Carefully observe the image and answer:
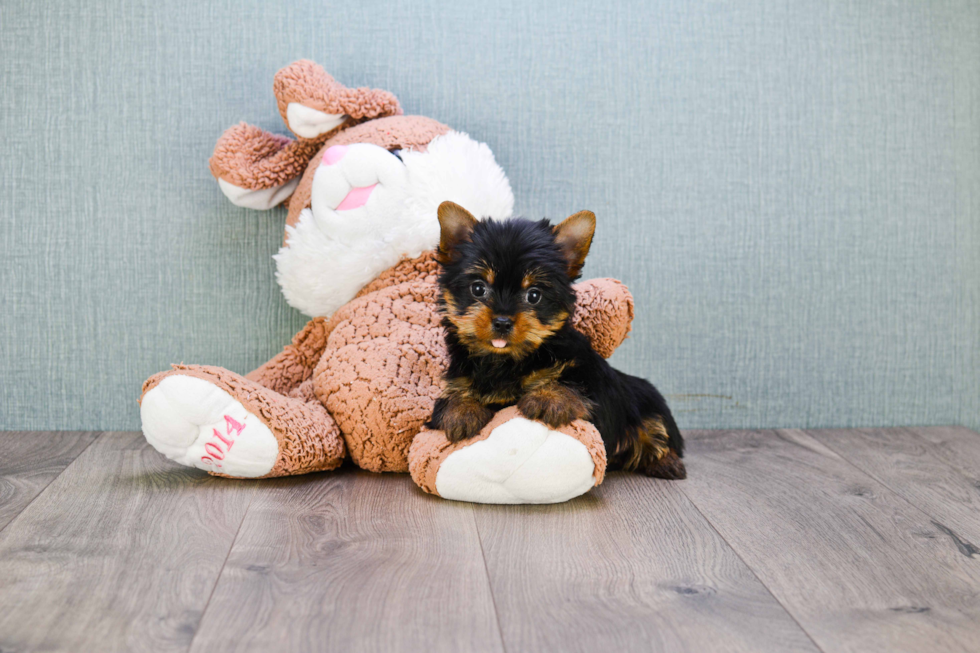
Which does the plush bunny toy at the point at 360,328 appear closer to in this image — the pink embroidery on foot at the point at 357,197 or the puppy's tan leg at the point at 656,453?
the pink embroidery on foot at the point at 357,197

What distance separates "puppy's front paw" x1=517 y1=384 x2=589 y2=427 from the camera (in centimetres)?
145

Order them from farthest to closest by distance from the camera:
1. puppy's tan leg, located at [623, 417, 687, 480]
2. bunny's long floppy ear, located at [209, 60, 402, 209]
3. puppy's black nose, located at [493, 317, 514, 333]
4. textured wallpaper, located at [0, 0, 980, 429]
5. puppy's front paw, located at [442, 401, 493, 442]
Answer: textured wallpaper, located at [0, 0, 980, 429]
bunny's long floppy ear, located at [209, 60, 402, 209]
puppy's tan leg, located at [623, 417, 687, 480]
puppy's front paw, located at [442, 401, 493, 442]
puppy's black nose, located at [493, 317, 514, 333]

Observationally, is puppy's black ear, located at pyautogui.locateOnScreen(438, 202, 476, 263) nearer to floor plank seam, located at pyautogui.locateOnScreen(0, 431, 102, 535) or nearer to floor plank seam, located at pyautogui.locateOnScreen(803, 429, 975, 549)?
floor plank seam, located at pyautogui.locateOnScreen(0, 431, 102, 535)

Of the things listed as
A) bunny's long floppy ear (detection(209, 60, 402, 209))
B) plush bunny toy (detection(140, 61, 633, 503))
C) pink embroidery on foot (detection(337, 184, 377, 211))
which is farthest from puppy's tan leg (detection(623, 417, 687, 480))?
bunny's long floppy ear (detection(209, 60, 402, 209))

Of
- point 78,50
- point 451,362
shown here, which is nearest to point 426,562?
point 451,362

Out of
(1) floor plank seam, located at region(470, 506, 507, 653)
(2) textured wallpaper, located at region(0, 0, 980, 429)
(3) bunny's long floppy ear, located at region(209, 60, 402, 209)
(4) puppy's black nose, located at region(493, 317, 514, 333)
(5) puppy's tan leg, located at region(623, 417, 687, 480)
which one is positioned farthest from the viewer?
(2) textured wallpaper, located at region(0, 0, 980, 429)

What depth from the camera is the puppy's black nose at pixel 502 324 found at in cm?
137

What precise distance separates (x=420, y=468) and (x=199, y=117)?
1.21m

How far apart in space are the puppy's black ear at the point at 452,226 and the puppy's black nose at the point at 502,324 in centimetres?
22

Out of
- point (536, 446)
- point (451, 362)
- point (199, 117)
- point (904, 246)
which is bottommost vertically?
point (536, 446)

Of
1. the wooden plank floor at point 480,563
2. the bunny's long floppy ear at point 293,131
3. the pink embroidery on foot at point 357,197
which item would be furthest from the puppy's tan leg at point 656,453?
the bunny's long floppy ear at point 293,131

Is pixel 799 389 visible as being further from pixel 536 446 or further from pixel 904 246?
pixel 536 446

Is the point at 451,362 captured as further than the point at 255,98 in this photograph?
No

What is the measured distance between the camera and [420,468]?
1547mm
